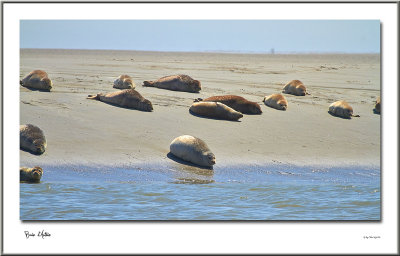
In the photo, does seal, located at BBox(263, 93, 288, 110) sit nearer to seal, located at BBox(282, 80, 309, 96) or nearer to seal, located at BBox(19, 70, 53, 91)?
seal, located at BBox(282, 80, 309, 96)

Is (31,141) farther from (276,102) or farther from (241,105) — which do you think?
(276,102)

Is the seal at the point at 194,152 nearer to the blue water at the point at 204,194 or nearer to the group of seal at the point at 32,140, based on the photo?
the blue water at the point at 204,194

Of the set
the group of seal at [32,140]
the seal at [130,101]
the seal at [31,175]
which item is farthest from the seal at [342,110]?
the seal at [31,175]

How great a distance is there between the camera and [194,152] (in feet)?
32.4

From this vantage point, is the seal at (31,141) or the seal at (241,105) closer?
the seal at (31,141)

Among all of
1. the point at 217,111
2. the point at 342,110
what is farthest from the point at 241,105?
the point at 342,110

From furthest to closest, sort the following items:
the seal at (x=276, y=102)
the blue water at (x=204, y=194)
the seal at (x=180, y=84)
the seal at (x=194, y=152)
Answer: the seal at (x=180, y=84) < the seal at (x=276, y=102) < the seal at (x=194, y=152) < the blue water at (x=204, y=194)

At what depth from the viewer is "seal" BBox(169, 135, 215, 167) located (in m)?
9.84

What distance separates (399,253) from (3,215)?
386cm

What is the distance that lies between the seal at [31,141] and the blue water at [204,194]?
1.63 ft

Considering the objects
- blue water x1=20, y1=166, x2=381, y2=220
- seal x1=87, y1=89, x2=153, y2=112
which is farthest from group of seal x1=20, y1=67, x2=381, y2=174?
blue water x1=20, y1=166, x2=381, y2=220

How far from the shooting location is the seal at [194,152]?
9836mm

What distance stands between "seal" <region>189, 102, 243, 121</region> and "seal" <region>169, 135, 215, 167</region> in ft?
6.78

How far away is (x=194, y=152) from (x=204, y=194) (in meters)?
1.46
